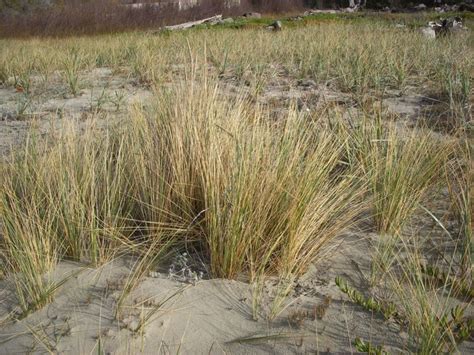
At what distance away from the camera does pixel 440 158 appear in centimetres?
265

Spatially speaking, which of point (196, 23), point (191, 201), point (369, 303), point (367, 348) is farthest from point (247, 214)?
point (196, 23)

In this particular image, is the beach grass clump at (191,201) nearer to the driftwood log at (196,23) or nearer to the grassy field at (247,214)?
the grassy field at (247,214)

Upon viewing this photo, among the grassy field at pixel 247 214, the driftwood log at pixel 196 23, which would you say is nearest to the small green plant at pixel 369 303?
the grassy field at pixel 247 214

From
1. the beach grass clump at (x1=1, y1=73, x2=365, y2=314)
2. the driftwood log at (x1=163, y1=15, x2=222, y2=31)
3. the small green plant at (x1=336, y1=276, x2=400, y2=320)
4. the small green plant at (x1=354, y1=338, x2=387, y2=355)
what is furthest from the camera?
the driftwood log at (x1=163, y1=15, x2=222, y2=31)

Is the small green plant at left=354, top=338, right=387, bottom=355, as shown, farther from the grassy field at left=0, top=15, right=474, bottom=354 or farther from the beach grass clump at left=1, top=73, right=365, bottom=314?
the beach grass clump at left=1, top=73, right=365, bottom=314

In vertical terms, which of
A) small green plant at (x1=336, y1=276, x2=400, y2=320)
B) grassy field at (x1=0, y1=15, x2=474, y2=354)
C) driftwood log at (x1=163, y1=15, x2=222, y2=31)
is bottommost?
small green plant at (x1=336, y1=276, x2=400, y2=320)

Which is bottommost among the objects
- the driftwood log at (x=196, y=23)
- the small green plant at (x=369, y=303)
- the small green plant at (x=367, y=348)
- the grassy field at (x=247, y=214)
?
the small green plant at (x=367, y=348)

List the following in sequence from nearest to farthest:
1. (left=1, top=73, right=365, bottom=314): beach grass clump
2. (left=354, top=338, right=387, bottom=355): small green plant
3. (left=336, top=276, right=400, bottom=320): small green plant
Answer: (left=354, top=338, right=387, bottom=355): small green plant, (left=336, top=276, right=400, bottom=320): small green plant, (left=1, top=73, right=365, bottom=314): beach grass clump

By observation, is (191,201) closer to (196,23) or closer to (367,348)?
(367,348)

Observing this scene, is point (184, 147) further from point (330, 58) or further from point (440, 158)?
point (330, 58)

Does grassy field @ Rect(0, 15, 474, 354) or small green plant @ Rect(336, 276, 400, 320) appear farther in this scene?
grassy field @ Rect(0, 15, 474, 354)

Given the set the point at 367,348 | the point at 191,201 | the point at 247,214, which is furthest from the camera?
the point at 191,201

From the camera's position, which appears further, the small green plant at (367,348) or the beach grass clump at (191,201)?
the beach grass clump at (191,201)

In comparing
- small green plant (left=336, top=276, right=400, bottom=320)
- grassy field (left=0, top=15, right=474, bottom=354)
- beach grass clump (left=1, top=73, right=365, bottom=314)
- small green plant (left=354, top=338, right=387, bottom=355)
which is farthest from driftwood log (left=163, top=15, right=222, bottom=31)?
small green plant (left=354, top=338, right=387, bottom=355)
